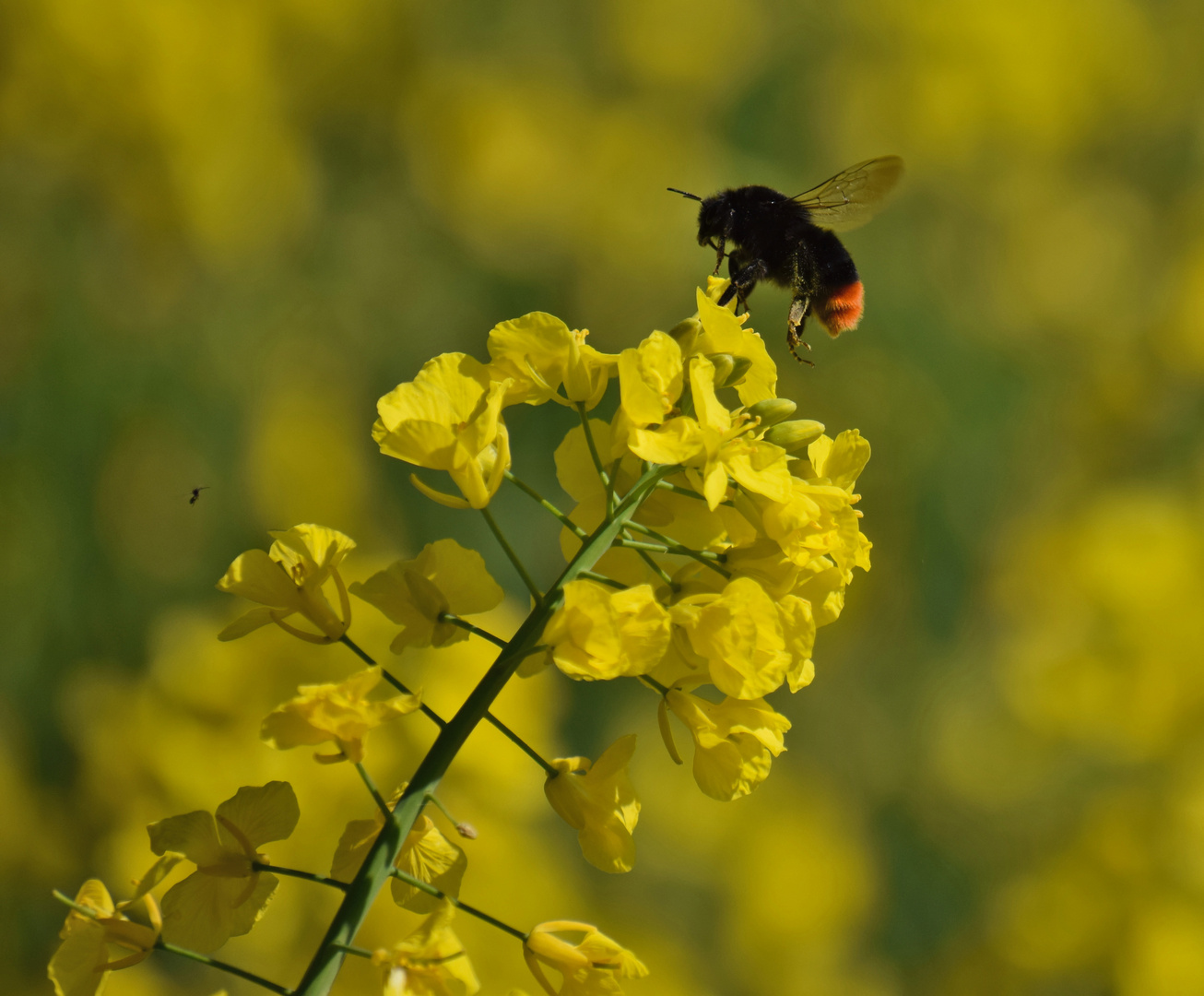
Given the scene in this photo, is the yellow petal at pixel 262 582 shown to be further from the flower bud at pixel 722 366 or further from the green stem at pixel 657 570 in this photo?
the flower bud at pixel 722 366

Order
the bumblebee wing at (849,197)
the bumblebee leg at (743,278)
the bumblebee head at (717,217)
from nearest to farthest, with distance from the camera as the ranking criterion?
the bumblebee leg at (743,278), the bumblebee head at (717,217), the bumblebee wing at (849,197)

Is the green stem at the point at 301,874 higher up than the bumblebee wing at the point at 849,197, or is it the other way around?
the bumblebee wing at the point at 849,197

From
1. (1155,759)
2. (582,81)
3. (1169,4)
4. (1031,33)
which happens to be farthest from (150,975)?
(1169,4)

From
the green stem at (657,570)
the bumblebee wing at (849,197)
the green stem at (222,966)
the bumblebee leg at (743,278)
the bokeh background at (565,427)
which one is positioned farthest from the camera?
the bokeh background at (565,427)

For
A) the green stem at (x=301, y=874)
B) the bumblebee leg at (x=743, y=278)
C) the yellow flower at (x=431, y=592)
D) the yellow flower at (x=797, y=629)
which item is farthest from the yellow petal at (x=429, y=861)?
the bumblebee leg at (x=743, y=278)

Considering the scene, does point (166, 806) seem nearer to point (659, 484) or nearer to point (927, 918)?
point (659, 484)

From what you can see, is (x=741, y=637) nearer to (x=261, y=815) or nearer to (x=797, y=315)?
(x=261, y=815)

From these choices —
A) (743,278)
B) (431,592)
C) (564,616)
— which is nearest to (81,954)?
(431,592)

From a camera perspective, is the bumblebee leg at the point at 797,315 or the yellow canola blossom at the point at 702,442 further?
the bumblebee leg at the point at 797,315
